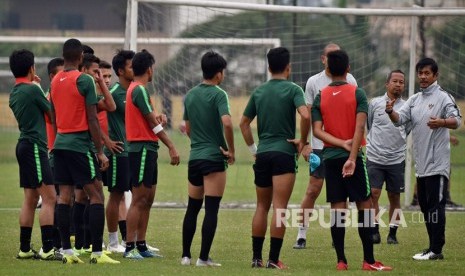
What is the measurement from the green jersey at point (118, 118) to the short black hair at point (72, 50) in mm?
1322

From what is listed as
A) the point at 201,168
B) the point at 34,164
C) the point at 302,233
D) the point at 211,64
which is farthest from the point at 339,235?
the point at 34,164

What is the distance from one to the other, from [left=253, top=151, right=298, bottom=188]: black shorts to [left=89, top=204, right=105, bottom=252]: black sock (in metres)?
1.76

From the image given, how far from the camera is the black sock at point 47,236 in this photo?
13672 mm

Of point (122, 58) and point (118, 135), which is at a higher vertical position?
point (122, 58)

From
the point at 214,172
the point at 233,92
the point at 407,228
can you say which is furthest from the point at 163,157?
the point at 214,172

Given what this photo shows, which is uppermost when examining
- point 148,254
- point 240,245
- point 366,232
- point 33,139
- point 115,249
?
point 33,139

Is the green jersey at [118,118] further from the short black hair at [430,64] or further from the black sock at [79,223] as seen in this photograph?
the short black hair at [430,64]

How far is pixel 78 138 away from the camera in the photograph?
13398 mm

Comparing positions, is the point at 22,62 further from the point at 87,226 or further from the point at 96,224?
the point at 87,226

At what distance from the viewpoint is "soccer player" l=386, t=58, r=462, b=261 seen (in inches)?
558

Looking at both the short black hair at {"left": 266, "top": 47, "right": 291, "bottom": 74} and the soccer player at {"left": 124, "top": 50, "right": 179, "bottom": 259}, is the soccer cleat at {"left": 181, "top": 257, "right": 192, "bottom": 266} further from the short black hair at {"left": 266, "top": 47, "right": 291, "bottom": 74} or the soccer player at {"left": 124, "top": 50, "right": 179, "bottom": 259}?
the short black hair at {"left": 266, "top": 47, "right": 291, "bottom": 74}

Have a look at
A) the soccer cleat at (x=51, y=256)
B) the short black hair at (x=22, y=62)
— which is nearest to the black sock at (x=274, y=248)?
the soccer cleat at (x=51, y=256)

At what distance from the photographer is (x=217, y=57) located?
13289mm

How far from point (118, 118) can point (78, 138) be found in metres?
1.37
